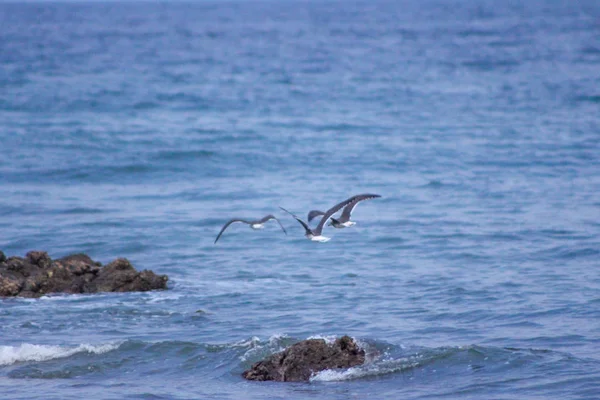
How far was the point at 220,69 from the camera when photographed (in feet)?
216

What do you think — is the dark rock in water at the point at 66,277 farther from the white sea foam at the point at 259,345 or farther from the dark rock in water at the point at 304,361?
the dark rock in water at the point at 304,361

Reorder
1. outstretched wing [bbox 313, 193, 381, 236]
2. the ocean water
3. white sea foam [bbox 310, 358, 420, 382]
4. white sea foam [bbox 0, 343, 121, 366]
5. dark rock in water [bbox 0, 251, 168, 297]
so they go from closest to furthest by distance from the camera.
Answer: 1. white sea foam [bbox 310, 358, 420, 382]
2. the ocean water
3. white sea foam [bbox 0, 343, 121, 366]
4. outstretched wing [bbox 313, 193, 381, 236]
5. dark rock in water [bbox 0, 251, 168, 297]

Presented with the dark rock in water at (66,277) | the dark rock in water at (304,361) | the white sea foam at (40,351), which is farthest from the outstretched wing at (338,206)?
the dark rock in water at (66,277)

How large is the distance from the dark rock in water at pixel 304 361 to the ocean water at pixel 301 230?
0.57 ft

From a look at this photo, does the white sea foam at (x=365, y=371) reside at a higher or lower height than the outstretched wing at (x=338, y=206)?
lower

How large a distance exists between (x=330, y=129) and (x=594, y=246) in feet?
68.5

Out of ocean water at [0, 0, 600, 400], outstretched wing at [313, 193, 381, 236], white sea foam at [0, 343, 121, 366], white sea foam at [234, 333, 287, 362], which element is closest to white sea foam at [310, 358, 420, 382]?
ocean water at [0, 0, 600, 400]

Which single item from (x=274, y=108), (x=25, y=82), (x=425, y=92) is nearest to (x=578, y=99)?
(x=425, y=92)

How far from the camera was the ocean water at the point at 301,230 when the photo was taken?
43.3ft

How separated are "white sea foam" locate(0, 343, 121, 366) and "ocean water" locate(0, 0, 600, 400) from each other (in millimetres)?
29

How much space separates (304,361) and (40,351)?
3.73m

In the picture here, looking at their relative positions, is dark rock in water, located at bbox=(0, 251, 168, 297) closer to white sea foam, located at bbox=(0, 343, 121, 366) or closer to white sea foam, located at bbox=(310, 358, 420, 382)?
white sea foam, located at bbox=(0, 343, 121, 366)

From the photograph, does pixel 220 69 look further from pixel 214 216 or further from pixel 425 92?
pixel 214 216

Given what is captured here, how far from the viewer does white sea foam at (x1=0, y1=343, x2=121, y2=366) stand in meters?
13.5
